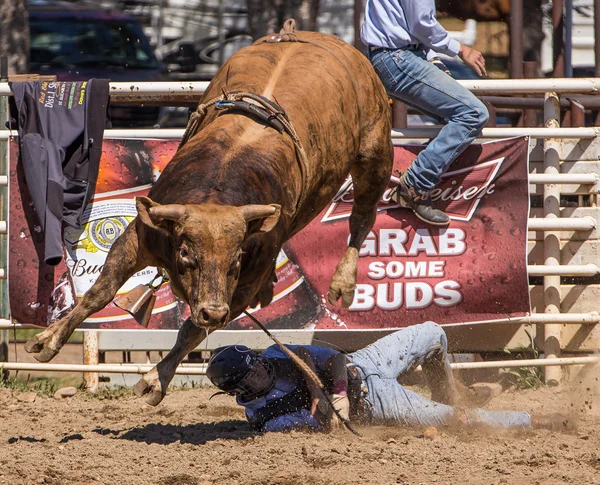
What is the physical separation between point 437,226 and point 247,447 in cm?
236

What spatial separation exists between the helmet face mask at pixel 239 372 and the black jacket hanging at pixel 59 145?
1.66 meters

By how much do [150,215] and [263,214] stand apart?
463mm

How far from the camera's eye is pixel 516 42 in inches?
330

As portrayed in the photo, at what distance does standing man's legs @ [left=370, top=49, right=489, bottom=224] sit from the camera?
6391 millimetres

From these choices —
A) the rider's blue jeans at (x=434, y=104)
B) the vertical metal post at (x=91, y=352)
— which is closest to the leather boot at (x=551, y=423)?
the rider's blue jeans at (x=434, y=104)

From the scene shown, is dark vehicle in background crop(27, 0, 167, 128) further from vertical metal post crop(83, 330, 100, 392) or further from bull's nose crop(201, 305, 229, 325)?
bull's nose crop(201, 305, 229, 325)

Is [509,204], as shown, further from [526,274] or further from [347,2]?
[347,2]

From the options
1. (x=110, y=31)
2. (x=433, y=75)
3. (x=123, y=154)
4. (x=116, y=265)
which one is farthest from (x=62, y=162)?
(x=110, y=31)

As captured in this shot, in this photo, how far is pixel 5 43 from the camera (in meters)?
11.6

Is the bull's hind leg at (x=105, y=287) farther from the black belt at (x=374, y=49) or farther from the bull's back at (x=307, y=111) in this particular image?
the black belt at (x=374, y=49)

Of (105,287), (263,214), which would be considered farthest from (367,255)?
(263,214)

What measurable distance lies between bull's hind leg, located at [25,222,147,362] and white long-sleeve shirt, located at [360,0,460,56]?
2328 millimetres

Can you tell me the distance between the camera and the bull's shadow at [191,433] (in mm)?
5006

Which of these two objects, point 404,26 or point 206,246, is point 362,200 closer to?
point 404,26
